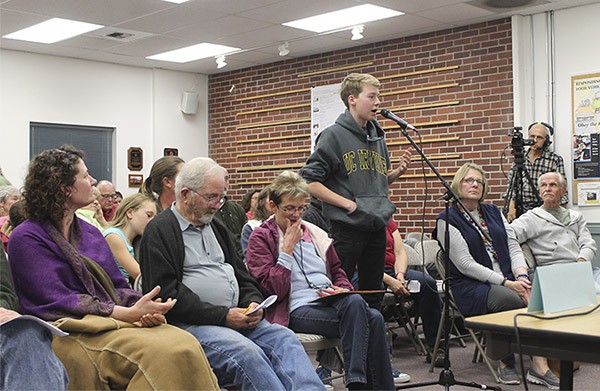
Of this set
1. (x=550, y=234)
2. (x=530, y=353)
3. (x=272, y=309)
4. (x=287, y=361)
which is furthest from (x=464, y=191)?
(x=530, y=353)

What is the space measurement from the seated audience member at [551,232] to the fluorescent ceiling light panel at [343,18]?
A: 2678 millimetres

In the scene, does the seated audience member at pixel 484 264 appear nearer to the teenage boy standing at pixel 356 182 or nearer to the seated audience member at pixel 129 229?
the teenage boy standing at pixel 356 182

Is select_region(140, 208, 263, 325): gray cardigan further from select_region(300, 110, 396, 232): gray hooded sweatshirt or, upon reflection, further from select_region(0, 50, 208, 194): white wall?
select_region(0, 50, 208, 194): white wall

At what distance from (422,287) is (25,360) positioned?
3437 mm

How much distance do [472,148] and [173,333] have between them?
568cm

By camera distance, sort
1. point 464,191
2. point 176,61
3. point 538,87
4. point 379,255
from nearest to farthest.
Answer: point 379,255 < point 464,191 < point 538,87 < point 176,61

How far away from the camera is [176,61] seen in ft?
31.2

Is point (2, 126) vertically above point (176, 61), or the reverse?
point (176, 61)

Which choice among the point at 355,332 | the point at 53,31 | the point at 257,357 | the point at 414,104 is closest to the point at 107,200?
the point at 53,31

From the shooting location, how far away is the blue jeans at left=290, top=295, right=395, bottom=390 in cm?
341

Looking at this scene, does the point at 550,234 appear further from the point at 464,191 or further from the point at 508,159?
the point at 508,159

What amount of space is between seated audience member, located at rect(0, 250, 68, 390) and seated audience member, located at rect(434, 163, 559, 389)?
2.76 m

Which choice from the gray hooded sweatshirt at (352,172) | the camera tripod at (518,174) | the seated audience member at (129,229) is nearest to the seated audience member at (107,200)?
the seated audience member at (129,229)

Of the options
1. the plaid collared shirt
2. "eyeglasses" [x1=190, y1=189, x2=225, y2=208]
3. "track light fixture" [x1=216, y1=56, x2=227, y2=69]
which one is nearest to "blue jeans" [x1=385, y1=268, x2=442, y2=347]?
the plaid collared shirt
